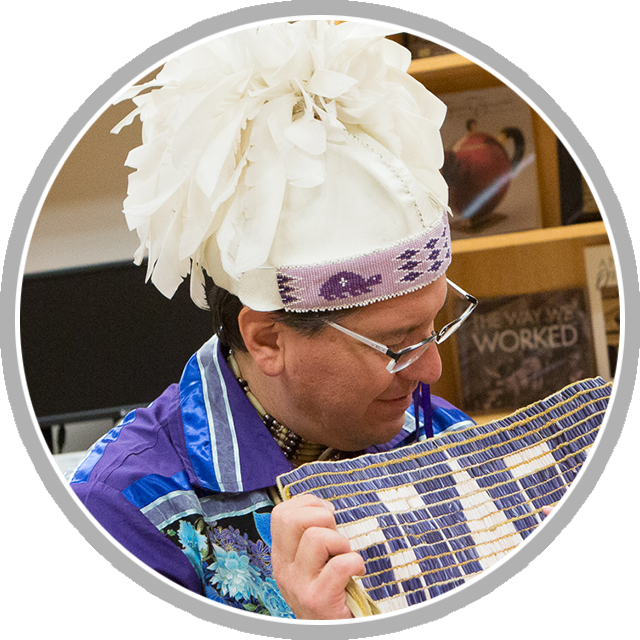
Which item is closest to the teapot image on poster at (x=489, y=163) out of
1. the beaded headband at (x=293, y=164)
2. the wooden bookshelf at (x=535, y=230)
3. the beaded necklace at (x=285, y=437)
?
the wooden bookshelf at (x=535, y=230)

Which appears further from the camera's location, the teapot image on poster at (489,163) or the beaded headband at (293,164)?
the teapot image on poster at (489,163)

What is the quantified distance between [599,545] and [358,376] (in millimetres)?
241

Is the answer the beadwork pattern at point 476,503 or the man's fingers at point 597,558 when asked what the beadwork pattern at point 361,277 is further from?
the man's fingers at point 597,558

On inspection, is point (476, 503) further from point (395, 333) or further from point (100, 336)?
point (100, 336)

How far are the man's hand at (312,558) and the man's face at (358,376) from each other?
3.5 inches

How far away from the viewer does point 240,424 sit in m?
0.53

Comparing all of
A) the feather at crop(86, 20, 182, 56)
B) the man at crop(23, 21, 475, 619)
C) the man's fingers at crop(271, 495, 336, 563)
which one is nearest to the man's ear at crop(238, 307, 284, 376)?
the man at crop(23, 21, 475, 619)

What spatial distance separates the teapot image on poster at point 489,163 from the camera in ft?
2.01

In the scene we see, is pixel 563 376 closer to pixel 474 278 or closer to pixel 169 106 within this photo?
pixel 474 278

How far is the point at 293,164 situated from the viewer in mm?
471

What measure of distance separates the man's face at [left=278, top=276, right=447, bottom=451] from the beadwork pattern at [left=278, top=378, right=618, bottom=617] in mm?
→ 47

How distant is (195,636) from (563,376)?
0.43m

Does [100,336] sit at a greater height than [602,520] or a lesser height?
greater

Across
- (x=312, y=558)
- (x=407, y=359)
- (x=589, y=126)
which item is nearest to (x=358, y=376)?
(x=407, y=359)
